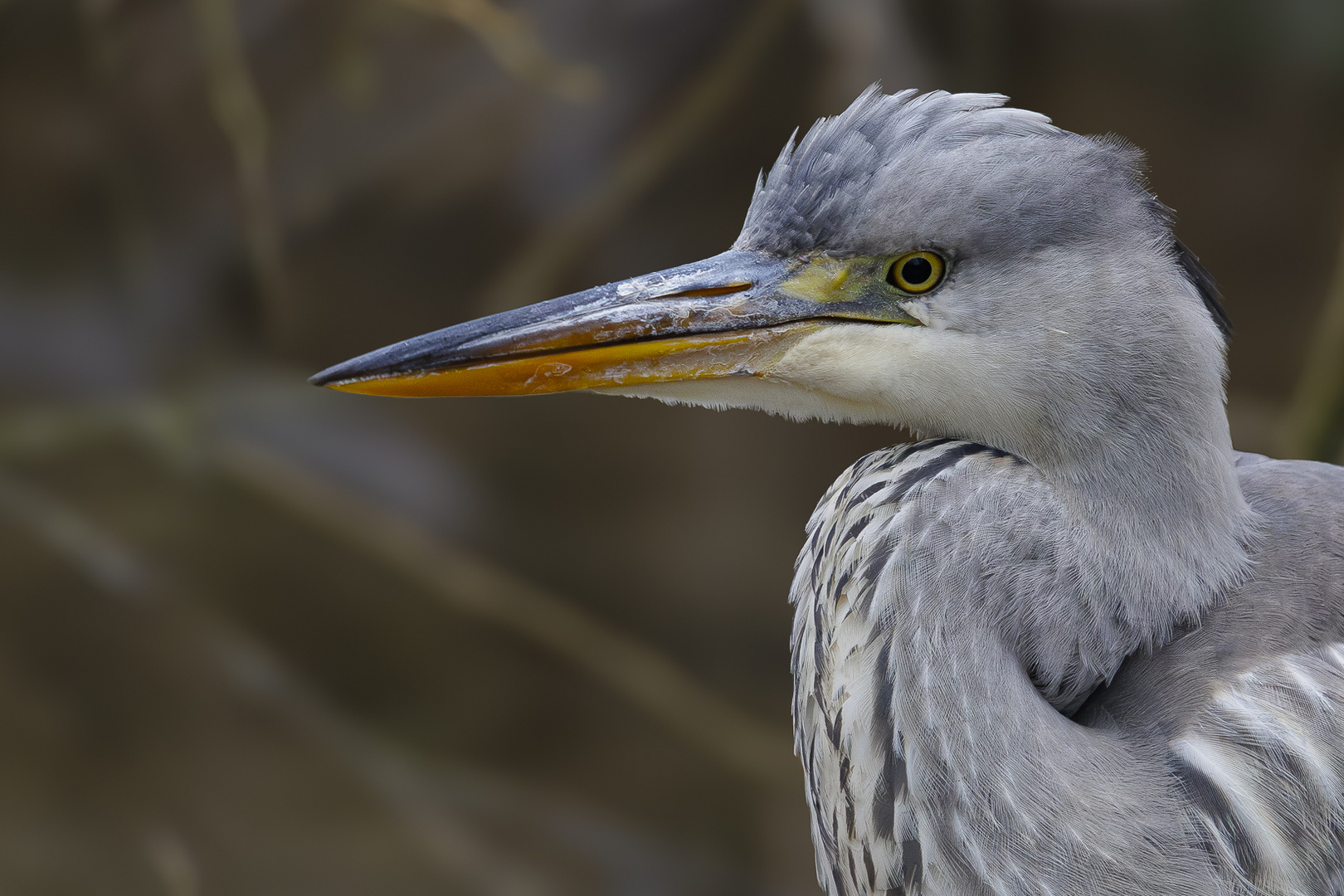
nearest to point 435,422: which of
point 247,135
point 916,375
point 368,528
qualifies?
point 368,528

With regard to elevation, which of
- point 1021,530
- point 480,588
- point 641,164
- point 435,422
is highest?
point 641,164

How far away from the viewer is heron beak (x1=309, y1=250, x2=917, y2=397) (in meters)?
0.90

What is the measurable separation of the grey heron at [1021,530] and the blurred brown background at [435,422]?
4.05 ft

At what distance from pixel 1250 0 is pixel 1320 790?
1647mm

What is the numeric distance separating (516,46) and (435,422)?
75cm

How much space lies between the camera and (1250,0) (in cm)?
192

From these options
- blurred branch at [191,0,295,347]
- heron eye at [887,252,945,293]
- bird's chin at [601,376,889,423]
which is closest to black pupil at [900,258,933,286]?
heron eye at [887,252,945,293]

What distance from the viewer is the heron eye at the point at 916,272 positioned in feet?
2.80

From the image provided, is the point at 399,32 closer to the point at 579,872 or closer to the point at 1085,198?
the point at 1085,198

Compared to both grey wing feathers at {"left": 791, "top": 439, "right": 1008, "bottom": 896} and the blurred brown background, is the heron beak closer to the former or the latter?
grey wing feathers at {"left": 791, "top": 439, "right": 1008, "bottom": 896}

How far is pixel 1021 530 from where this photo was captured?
2.67ft

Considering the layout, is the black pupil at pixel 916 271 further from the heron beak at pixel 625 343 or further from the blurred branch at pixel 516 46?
the blurred branch at pixel 516 46

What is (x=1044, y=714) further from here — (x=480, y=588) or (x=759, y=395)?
(x=480, y=588)

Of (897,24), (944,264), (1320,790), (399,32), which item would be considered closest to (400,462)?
(399,32)
